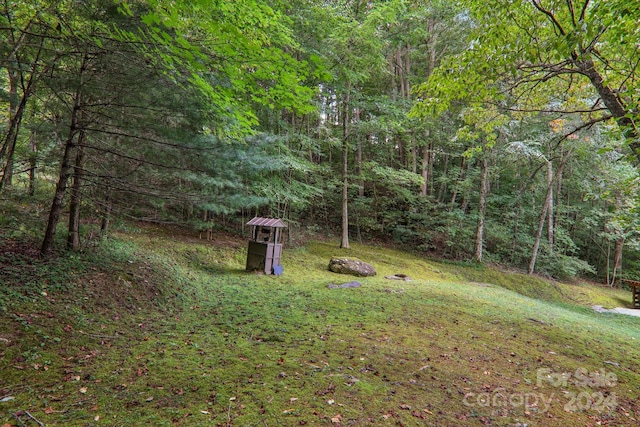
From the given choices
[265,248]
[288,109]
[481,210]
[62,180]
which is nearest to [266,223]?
[265,248]

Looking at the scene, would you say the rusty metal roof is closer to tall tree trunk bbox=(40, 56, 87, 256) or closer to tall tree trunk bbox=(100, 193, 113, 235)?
tall tree trunk bbox=(100, 193, 113, 235)

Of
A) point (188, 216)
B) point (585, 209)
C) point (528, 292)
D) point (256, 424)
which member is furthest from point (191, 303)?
point (585, 209)

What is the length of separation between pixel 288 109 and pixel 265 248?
500 cm

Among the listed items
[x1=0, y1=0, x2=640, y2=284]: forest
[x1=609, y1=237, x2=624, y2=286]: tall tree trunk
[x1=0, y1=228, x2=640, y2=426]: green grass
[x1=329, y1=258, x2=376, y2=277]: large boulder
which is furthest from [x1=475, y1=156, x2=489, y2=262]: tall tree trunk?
[x1=609, y1=237, x2=624, y2=286]: tall tree trunk

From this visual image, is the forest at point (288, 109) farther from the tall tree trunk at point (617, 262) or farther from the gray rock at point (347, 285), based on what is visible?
the gray rock at point (347, 285)

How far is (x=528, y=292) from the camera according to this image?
12.2 meters

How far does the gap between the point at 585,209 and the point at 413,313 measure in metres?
17.6

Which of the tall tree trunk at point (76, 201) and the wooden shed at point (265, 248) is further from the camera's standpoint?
the wooden shed at point (265, 248)

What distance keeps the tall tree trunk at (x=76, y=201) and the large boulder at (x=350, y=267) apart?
659cm

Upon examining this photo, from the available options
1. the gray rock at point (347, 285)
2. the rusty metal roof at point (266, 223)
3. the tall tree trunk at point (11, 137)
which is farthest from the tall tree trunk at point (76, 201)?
the gray rock at point (347, 285)

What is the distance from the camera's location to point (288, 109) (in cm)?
385

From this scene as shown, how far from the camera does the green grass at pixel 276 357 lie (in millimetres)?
2395

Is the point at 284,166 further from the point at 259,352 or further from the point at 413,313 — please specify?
the point at 259,352

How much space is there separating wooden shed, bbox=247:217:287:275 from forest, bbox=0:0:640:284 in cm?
69
